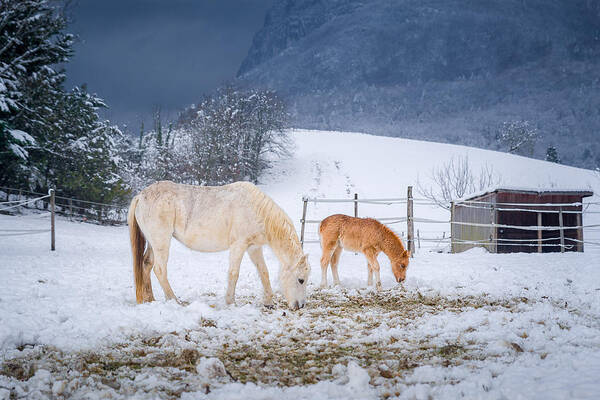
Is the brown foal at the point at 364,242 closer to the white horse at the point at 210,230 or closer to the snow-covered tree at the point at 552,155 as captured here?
the white horse at the point at 210,230

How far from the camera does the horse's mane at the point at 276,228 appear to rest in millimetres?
5594

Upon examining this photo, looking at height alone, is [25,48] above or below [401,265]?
above

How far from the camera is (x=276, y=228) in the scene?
5.64 meters

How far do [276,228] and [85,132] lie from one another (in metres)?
24.5

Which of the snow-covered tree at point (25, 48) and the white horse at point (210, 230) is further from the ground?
the snow-covered tree at point (25, 48)

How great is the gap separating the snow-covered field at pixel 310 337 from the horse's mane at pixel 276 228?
0.89m

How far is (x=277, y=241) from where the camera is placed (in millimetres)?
5621

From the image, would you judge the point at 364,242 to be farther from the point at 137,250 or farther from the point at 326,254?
the point at 137,250

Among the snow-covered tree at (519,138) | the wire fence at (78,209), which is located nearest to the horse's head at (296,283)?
the wire fence at (78,209)

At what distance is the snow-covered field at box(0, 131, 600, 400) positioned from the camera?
257cm

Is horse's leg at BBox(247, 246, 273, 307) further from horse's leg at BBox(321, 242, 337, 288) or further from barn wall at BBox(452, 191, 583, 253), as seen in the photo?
barn wall at BBox(452, 191, 583, 253)

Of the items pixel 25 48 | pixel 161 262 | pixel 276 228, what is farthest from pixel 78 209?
pixel 276 228

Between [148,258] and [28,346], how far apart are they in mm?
2149

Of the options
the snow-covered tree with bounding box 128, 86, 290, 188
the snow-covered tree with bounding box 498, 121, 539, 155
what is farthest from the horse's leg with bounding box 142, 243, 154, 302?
the snow-covered tree with bounding box 498, 121, 539, 155
